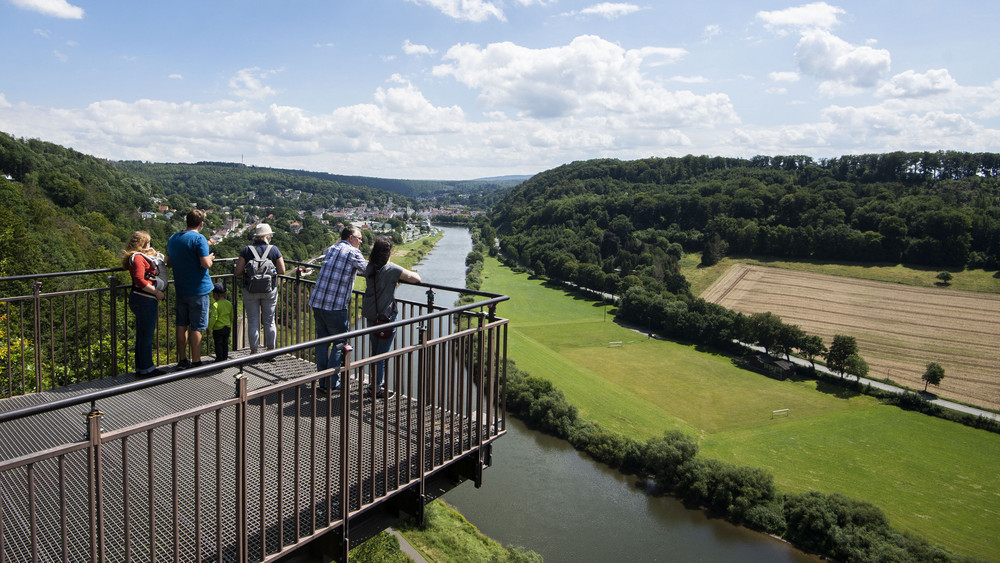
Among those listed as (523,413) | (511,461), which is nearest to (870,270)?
(523,413)

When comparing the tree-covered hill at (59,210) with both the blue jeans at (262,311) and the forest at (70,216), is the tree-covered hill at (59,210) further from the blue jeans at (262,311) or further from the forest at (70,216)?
the blue jeans at (262,311)

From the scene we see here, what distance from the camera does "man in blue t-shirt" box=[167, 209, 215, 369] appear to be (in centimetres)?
586

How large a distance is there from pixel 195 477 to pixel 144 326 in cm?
347

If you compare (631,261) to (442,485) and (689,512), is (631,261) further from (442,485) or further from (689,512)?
(442,485)

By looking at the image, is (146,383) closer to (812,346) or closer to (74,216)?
(812,346)

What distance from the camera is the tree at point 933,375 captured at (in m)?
40.8

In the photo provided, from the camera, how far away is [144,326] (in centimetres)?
593

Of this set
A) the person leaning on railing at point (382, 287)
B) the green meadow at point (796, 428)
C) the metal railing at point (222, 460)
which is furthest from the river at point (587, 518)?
the metal railing at point (222, 460)

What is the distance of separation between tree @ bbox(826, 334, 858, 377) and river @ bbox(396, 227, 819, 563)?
25122 millimetres

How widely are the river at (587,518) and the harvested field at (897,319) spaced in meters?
26.8

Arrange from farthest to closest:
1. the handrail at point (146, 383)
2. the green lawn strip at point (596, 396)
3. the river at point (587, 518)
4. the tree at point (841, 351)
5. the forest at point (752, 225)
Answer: the forest at point (752, 225) < the tree at point (841, 351) < the green lawn strip at point (596, 396) < the river at point (587, 518) < the handrail at point (146, 383)

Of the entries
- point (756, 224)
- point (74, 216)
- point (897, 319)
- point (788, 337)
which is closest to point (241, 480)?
point (788, 337)

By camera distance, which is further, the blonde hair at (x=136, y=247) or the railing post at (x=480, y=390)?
the blonde hair at (x=136, y=247)

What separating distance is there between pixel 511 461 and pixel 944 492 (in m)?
20.4
